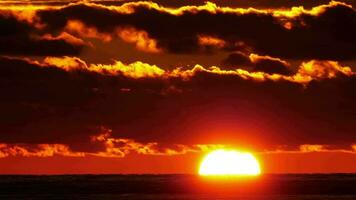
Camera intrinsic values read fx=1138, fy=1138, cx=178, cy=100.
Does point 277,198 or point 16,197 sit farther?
point 16,197

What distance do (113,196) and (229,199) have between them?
14.1 metres

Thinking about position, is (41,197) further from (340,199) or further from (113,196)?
(340,199)

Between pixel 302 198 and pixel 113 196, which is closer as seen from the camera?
pixel 302 198

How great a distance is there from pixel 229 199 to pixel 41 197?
19.6m

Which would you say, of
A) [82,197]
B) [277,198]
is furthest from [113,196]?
[277,198]

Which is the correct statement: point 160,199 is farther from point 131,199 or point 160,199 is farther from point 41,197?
point 41,197

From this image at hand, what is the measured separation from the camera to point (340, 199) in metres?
93.2

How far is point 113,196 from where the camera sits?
339 feet

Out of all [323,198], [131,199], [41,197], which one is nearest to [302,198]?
[323,198]

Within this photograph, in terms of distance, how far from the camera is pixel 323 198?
9512 centimetres

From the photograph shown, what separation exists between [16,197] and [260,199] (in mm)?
24253

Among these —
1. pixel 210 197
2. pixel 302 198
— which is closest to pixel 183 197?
pixel 210 197

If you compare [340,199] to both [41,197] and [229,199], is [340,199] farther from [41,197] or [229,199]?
[41,197]

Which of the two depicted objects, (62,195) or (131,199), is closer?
(131,199)
